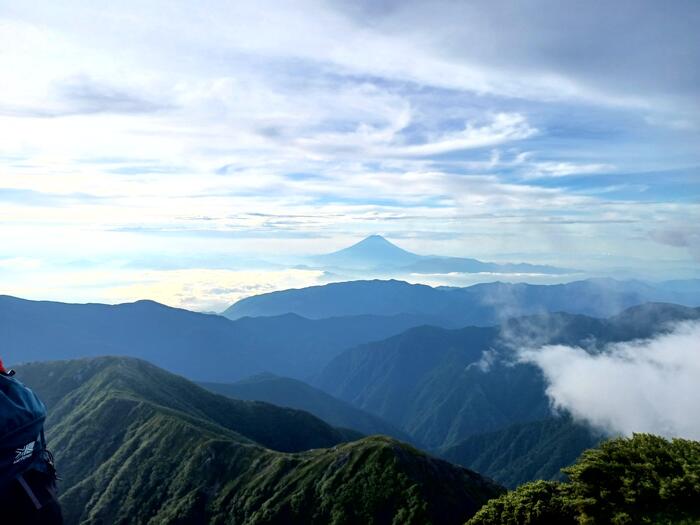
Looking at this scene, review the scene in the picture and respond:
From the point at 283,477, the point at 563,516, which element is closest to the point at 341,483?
the point at 283,477

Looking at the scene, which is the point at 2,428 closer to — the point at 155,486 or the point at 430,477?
the point at 430,477

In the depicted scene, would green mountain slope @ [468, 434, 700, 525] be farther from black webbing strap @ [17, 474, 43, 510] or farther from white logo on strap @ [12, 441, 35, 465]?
white logo on strap @ [12, 441, 35, 465]

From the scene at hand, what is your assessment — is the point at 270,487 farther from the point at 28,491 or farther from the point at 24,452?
the point at 24,452

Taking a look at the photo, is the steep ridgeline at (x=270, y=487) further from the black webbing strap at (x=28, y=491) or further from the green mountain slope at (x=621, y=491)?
the black webbing strap at (x=28, y=491)

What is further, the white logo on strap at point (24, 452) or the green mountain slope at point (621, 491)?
the green mountain slope at point (621, 491)

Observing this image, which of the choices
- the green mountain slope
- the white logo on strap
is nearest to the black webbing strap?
the white logo on strap

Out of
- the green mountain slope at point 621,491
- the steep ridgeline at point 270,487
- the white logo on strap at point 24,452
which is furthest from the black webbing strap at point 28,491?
the steep ridgeline at point 270,487
